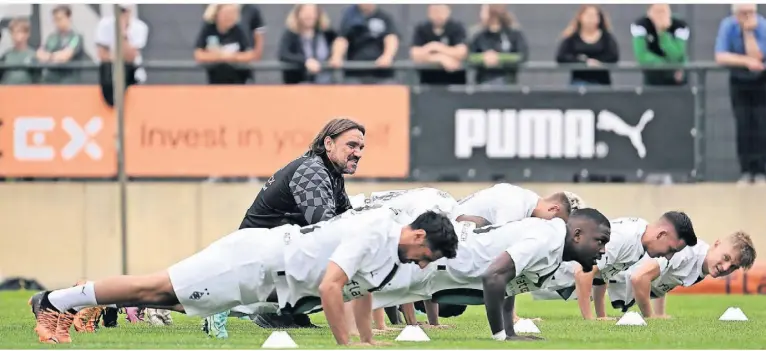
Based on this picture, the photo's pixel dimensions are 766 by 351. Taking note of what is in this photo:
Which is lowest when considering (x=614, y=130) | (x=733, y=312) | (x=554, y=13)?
(x=733, y=312)

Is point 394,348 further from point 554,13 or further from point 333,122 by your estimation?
point 554,13

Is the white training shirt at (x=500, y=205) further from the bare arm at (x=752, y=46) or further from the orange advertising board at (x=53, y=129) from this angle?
the orange advertising board at (x=53, y=129)

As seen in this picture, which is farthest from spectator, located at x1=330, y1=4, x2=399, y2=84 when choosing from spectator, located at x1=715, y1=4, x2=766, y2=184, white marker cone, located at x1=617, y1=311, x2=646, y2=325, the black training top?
the black training top

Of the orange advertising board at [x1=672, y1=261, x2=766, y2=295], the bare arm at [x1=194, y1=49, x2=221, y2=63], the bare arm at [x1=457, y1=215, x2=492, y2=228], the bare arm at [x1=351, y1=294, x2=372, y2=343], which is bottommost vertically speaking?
the orange advertising board at [x1=672, y1=261, x2=766, y2=295]

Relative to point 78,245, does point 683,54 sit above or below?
above

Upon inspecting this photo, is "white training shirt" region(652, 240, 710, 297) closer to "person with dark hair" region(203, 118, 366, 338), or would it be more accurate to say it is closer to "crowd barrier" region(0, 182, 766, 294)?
"person with dark hair" region(203, 118, 366, 338)

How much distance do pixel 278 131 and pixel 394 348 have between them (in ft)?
26.9

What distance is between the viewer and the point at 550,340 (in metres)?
10.9

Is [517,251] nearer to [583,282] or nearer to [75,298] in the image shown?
[583,282]

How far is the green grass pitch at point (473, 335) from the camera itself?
412 inches

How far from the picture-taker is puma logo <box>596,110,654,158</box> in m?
17.9

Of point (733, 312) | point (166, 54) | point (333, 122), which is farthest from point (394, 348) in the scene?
point (166, 54)

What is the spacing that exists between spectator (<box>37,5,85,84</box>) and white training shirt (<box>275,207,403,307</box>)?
8192mm

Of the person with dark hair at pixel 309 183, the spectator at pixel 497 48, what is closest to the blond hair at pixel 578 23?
the spectator at pixel 497 48
